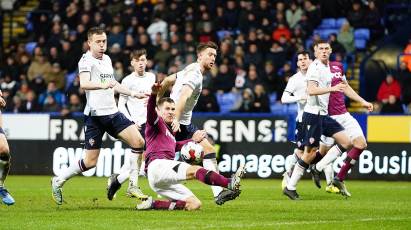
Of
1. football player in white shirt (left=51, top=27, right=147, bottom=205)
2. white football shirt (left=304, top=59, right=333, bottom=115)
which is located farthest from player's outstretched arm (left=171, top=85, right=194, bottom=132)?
white football shirt (left=304, top=59, right=333, bottom=115)

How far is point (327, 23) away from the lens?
93.4 feet

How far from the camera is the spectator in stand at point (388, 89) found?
24531mm

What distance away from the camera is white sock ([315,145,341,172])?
1812 centimetres

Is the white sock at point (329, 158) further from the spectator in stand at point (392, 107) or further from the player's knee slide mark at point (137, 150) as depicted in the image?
the spectator in stand at point (392, 107)

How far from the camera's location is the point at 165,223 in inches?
465

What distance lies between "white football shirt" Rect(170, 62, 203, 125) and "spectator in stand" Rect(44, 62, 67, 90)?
13489 millimetres

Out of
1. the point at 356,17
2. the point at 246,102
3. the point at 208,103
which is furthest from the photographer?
the point at 356,17

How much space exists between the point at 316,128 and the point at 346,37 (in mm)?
10238

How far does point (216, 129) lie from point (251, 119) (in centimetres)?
83

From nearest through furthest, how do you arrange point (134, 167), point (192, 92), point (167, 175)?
1. point (167, 175)
2. point (192, 92)
3. point (134, 167)

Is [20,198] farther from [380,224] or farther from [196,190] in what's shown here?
Answer: [380,224]

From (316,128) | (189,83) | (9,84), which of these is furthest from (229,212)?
(9,84)

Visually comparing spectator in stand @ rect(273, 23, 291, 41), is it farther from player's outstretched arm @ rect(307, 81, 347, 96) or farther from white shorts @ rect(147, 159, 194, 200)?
white shorts @ rect(147, 159, 194, 200)

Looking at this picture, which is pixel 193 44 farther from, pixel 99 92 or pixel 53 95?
pixel 99 92
